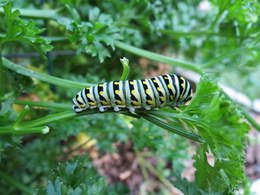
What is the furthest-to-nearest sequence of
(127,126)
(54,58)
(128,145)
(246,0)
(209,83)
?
(128,145)
(54,58)
(127,126)
(246,0)
(209,83)

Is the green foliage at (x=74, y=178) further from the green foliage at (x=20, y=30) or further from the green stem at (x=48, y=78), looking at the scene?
the green foliage at (x=20, y=30)

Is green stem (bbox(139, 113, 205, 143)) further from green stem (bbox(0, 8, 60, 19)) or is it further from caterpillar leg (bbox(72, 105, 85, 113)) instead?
green stem (bbox(0, 8, 60, 19))

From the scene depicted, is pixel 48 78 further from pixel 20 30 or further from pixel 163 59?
pixel 163 59

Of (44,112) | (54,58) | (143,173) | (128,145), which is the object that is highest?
(54,58)

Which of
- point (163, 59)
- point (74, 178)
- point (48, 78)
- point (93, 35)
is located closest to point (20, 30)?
point (48, 78)

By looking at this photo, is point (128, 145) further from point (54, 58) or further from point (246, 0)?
point (246, 0)

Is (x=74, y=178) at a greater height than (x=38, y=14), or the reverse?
(x=38, y=14)

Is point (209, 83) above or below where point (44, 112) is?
below

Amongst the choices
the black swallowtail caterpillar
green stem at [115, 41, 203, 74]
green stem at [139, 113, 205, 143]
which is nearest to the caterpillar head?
the black swallowtail caterpillar

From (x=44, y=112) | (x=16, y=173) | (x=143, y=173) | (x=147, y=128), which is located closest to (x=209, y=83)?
(x=147, y=128)
